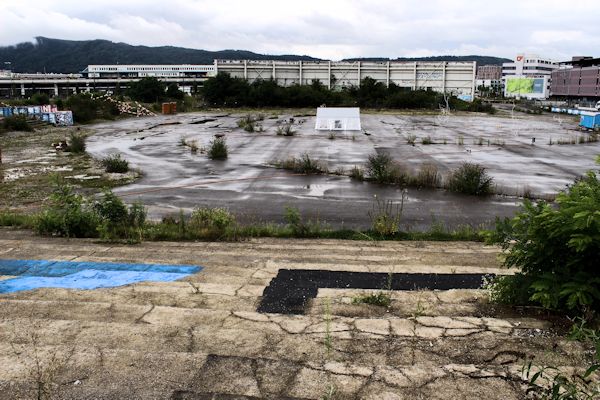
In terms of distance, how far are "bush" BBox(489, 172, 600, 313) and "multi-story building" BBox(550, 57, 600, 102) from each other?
426ft

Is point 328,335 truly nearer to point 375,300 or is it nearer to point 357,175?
point 375,300

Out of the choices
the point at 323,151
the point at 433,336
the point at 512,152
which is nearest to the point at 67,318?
the point at 433,336

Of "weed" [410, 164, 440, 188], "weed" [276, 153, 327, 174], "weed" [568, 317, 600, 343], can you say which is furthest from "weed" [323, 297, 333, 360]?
"weed" [276, 153, 327, 174]

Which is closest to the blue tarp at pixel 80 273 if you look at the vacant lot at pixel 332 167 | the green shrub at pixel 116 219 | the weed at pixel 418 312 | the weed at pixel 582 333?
the green shrub at pixel 116 219

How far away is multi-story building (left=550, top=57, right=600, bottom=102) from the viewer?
116 metres

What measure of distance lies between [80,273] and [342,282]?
3871 millimetres

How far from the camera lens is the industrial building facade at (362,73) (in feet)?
304

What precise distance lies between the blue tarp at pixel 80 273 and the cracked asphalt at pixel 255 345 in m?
0.41

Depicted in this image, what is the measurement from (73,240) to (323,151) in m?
19.5

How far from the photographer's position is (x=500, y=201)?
1606 centimetres

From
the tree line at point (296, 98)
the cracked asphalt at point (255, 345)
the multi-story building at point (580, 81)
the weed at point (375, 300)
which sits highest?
the multi-story building at point (580, 81)

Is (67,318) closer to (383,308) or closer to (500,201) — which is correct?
(383,308)

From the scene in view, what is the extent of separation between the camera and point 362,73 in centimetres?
9838

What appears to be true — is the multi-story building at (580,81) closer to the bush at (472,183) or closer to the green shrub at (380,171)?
the green shrub at (380,171)
